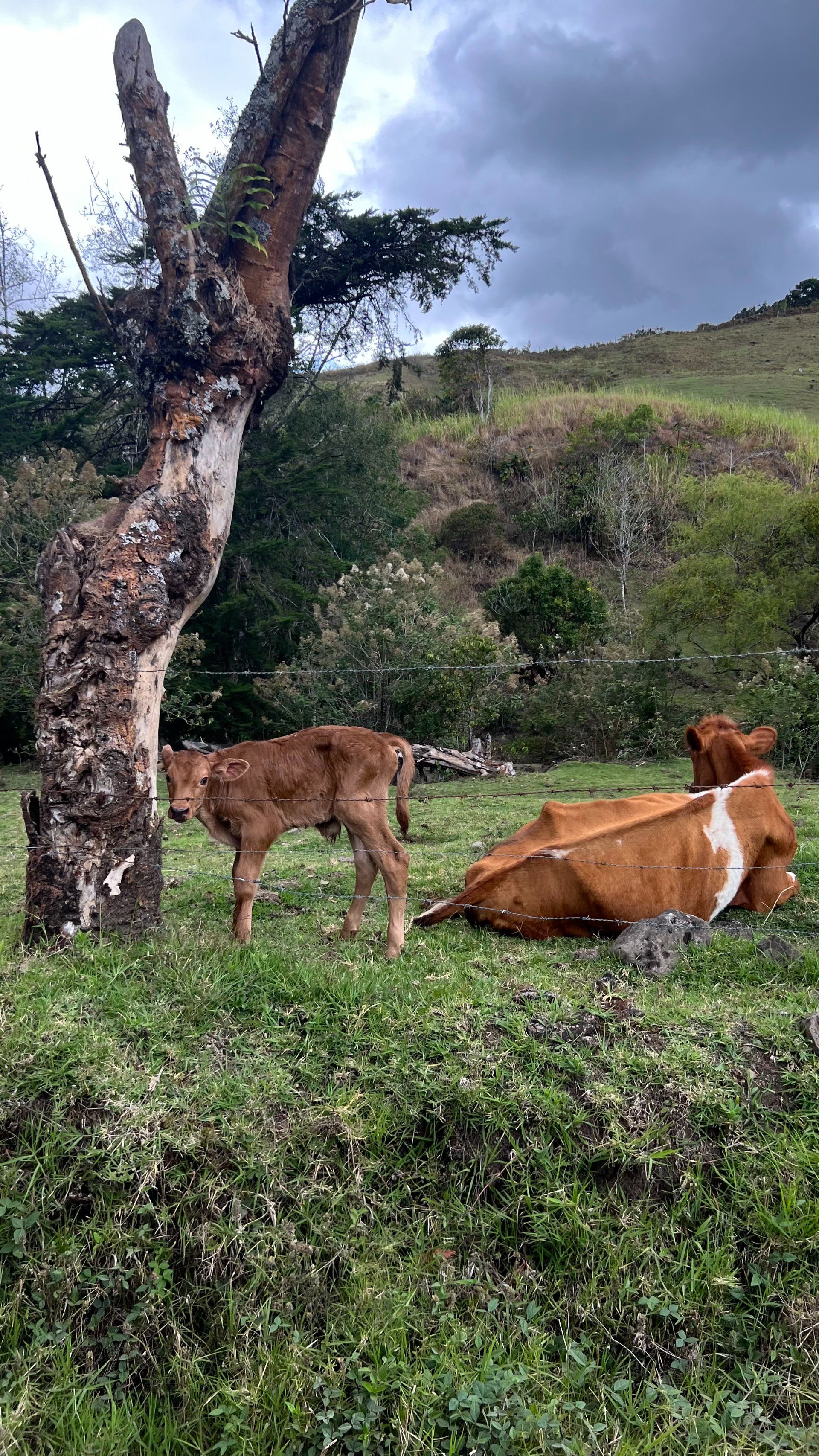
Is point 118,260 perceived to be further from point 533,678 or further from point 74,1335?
point 74,1335

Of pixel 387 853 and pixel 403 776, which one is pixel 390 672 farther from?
pixel 387 853

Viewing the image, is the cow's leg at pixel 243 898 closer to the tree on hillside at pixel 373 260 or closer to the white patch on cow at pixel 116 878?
the white patch on cow at pixel 116 878

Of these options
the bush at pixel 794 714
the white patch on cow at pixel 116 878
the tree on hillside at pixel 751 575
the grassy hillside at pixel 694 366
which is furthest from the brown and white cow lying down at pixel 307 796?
the grassy hillside at pixel 694 366

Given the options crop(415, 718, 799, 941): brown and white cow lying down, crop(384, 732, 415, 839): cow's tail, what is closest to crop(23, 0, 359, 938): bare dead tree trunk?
crop(384, 732, 415, 839): cow's tail

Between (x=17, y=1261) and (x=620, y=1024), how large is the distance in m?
2.58

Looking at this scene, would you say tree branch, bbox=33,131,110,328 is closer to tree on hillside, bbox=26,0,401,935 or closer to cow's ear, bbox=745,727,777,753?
tree on hillside, bbox=26,0,401,935

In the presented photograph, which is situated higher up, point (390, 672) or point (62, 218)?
point (62, 218)

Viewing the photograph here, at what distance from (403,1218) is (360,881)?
267 centimetres

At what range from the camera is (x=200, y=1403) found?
3016 millimetres


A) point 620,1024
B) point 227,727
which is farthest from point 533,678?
point 620,1024

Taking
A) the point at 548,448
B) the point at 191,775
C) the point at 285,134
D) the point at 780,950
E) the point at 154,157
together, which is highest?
the point at 548,448

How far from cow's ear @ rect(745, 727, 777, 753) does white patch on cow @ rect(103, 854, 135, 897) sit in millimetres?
4325

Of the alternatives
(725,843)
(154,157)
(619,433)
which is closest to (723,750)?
(725,843)

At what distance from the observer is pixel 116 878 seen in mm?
5109
